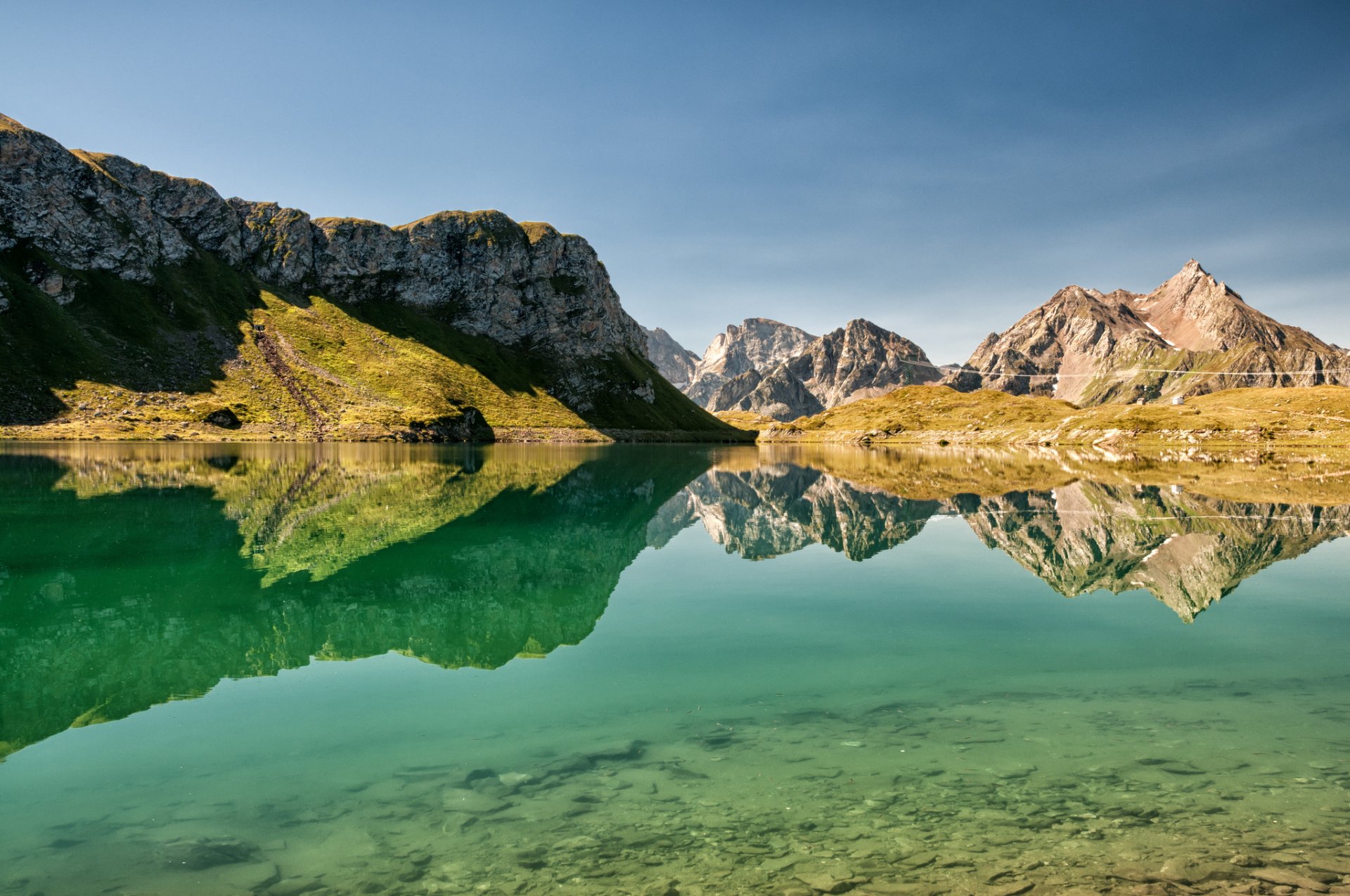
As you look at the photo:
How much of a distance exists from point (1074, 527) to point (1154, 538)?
4786 millimetres

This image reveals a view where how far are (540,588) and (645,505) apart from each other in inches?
1192

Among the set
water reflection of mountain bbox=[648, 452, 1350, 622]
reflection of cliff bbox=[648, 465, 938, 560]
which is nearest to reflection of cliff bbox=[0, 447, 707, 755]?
reflection of cliff bbox=[648, 465, 938, 560]

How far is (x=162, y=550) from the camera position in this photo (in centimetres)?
3083

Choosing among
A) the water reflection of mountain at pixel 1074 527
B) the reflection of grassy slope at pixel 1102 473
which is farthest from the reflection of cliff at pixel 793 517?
the reflection of grassy slope at pixel 1102 473

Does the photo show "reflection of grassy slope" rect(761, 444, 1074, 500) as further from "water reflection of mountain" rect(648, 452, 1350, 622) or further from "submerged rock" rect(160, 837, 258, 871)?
"submerged rock" rect(160, 837, 258, 871)

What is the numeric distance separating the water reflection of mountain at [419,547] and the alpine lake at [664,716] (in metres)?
0.25

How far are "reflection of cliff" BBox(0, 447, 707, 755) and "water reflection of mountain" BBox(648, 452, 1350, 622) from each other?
7.81 meters

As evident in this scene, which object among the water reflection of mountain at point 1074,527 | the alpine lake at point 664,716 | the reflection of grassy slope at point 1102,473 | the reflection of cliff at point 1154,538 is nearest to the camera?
the alpine lake at point 664,716

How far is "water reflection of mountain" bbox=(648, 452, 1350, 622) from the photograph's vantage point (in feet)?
95.5

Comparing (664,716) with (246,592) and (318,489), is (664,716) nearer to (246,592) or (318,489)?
(246,592)

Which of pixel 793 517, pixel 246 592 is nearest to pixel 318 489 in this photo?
pixel 246 592

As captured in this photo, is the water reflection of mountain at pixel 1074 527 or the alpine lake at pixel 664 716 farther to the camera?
the water reflection of mountain at pixel 1074 527

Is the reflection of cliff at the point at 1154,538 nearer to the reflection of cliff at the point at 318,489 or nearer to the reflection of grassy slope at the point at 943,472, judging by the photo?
the reflection of grassy slope at the point at 943,472

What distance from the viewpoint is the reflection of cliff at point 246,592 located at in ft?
53.8
